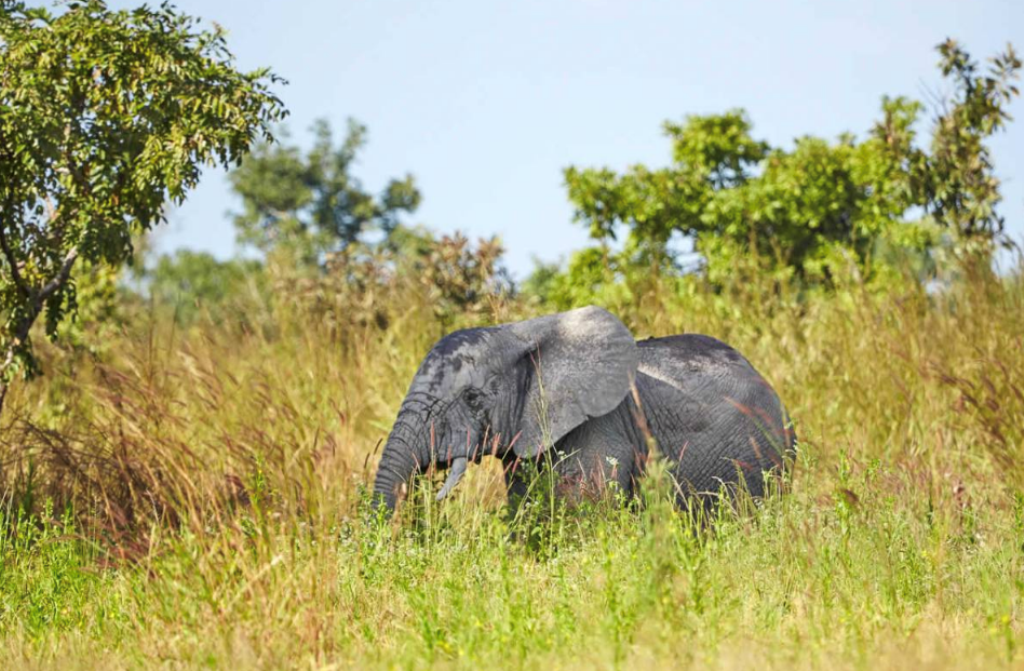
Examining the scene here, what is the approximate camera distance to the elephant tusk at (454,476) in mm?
5773

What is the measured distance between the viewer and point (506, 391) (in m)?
6.35

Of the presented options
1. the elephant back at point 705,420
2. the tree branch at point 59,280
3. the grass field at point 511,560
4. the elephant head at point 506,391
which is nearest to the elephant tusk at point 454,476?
the elephant head at point 506,391

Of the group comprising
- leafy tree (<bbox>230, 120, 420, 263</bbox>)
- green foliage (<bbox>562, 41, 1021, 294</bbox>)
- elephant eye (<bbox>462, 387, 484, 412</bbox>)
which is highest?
leafy tree (<bbox>230, 120, 420, 263</bbox>)

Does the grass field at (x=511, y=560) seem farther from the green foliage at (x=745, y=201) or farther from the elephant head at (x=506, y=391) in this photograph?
the green foliage at (x=745, y=201)

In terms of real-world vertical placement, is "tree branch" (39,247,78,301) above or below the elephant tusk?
above

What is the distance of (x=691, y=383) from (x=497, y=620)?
276 centimetres

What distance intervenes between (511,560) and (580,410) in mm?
986

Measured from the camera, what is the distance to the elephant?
19.9ft

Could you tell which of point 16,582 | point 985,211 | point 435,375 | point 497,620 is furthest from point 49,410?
point 985,211

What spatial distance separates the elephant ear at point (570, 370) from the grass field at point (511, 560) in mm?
485

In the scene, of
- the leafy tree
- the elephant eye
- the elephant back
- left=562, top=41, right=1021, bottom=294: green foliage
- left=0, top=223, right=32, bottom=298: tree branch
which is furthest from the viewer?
the leafy tree

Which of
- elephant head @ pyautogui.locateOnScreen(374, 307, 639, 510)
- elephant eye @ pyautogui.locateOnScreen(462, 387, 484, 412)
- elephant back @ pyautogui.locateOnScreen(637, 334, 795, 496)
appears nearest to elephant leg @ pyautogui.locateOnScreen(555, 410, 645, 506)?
elephant head @ pyautogui.locateOnScreen(374, 307, 639, 510)

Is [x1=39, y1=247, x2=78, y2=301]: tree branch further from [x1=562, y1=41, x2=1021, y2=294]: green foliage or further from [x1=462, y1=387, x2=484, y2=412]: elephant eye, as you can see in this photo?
[x1=562, y1=41, x2=1021, y2=294]: green foliage

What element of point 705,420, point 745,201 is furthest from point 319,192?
point 705,420
